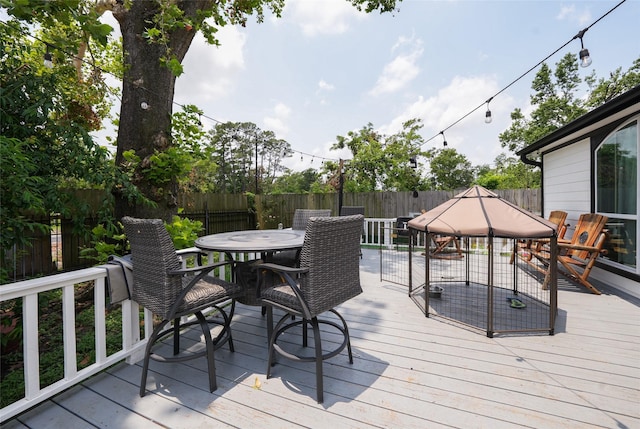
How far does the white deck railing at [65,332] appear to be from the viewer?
4.96 feet

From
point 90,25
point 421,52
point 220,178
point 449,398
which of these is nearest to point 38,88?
point 90,25

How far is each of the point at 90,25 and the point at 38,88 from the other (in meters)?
0.76

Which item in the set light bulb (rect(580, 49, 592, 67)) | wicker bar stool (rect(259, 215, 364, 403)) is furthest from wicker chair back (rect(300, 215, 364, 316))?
light bulb (rect(580, 49, 592, 67))

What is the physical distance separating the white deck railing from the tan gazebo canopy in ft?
8.84

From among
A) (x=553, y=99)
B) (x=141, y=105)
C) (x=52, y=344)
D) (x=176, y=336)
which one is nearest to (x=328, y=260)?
(x=176, y=336)

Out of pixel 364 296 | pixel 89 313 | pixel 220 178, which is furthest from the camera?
pixel 220 178

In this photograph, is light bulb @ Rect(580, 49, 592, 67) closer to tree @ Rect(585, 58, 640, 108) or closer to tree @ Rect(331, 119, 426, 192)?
tree @ Rect(331, 119, 426, 192)

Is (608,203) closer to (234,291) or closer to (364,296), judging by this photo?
(364,296)

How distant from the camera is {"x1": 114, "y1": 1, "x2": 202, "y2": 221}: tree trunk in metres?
3.02

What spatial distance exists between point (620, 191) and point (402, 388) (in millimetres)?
4357

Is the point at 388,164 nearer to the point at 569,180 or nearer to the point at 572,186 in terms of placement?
the point at 569,180

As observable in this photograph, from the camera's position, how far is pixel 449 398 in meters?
1.70

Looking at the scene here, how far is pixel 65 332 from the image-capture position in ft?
5.78

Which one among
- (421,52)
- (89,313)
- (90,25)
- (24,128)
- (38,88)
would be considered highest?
(421,52)
